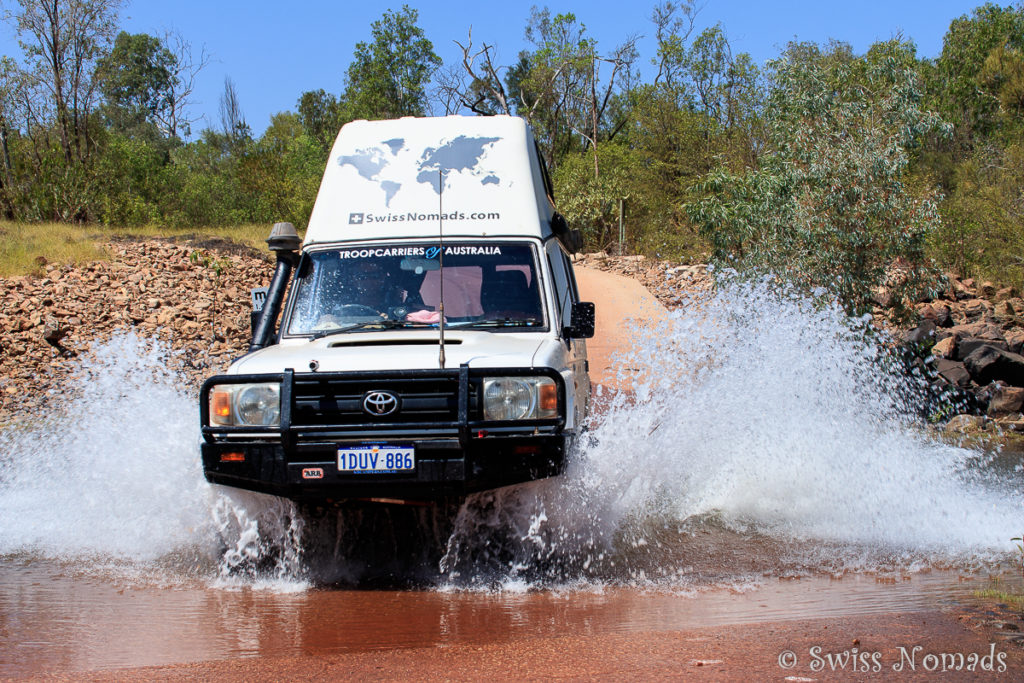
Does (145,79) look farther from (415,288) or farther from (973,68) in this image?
(415,288)

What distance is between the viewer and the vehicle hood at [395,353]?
4.88 m

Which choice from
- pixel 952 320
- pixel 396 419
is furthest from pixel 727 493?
pixel 952 320

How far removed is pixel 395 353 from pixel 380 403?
364mm

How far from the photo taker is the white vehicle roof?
6312 mm

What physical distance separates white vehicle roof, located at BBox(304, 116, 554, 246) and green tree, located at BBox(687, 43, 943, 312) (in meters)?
7.37

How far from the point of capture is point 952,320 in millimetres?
16734

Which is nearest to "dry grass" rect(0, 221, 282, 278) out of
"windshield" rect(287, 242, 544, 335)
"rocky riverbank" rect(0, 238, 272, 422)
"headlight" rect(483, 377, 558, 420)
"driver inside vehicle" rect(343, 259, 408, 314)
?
"rocky riverbank" rect(0, 238, 272, 422)

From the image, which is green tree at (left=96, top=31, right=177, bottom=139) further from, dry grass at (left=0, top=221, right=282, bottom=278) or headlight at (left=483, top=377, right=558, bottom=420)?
headlight at (left=483, top=377, right=558, bottom=420)

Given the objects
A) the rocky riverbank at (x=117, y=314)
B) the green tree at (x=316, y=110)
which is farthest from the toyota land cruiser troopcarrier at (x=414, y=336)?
the green tree at (x=316, y=110)

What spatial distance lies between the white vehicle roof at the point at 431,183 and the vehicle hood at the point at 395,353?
1024mm

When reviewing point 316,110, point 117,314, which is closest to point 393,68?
point 316,110

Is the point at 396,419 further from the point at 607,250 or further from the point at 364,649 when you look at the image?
the point at 607,250

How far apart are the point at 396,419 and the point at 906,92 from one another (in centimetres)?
1200

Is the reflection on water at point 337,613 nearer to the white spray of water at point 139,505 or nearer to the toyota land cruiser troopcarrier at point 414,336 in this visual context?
the white spray of water at point 139,505
